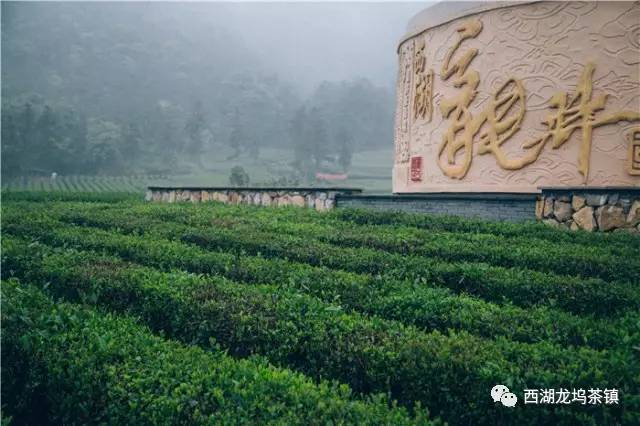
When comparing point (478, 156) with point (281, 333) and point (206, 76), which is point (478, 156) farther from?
point (206, 76)

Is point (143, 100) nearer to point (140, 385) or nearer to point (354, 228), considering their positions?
point (354, 228)

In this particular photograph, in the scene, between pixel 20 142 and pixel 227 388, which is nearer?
pixel 227 388

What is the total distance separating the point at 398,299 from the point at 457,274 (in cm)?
121

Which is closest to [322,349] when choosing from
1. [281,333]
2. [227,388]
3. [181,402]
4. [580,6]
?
[281,333]

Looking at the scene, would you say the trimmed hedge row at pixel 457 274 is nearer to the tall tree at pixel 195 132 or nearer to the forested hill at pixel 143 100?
the forested hill at pixel 143 100

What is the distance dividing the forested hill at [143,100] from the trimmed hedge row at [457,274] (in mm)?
47507

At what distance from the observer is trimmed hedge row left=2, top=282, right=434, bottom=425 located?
269cm

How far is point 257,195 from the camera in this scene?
12.1m

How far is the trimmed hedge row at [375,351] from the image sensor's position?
300 cm

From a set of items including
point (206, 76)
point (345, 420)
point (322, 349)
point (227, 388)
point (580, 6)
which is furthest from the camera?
point (206, 76)

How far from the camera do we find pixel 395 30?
165m

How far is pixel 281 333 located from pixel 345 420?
122 cm

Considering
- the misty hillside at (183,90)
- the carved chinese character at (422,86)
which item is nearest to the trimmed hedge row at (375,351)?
the carved chinese character at (422,86)

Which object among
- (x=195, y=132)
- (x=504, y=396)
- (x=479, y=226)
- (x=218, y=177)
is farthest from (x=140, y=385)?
(x=195, y=132)
